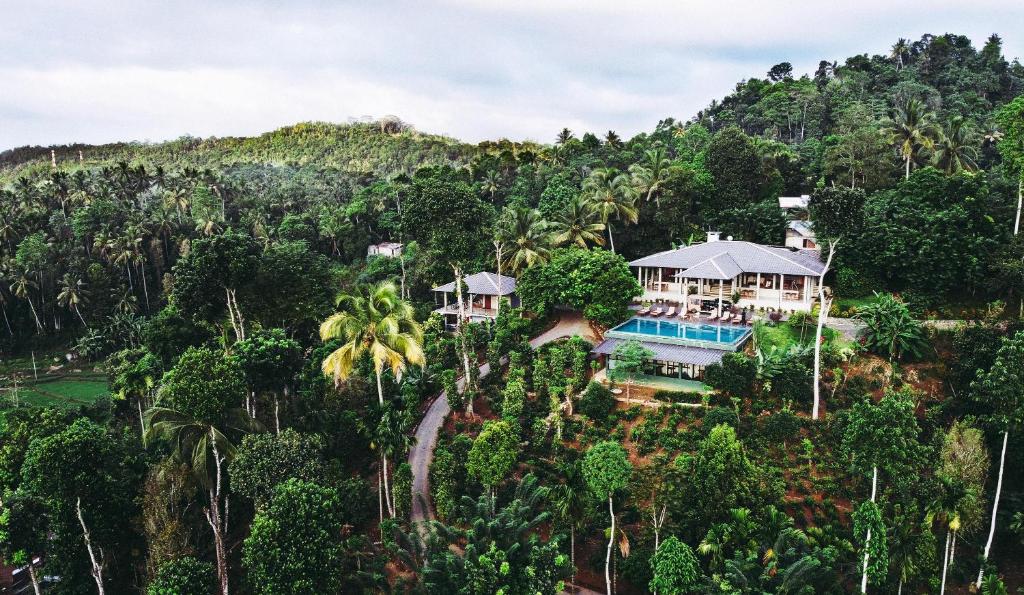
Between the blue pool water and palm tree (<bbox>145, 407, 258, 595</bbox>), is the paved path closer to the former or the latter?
the blue pool water

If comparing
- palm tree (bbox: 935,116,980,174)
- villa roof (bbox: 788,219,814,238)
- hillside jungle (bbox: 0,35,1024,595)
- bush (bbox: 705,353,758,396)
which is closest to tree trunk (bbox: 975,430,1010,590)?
hillside jungle (bbox: 0,35,1024,595)

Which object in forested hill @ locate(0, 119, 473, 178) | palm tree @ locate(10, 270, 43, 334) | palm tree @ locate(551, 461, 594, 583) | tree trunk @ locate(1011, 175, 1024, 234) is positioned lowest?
palm tree @ locate(551, 461, 594, 583)

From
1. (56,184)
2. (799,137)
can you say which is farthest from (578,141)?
(56,184)

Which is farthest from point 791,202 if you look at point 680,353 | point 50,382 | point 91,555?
point 50,382

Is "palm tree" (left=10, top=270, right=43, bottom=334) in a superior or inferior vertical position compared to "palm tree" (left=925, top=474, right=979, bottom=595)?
superior

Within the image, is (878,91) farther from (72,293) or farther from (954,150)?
(72,293)

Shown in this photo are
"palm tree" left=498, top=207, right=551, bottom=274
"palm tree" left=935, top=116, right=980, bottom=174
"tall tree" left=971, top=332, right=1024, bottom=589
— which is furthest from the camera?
"palm tree" left=935, top=116, right=980, bottom=174

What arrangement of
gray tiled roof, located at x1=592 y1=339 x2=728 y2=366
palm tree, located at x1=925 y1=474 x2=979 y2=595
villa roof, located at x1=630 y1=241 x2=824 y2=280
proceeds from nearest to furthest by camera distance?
palm tree, located at x1=925 y1=474 x2=979 y2=595 < gray tiled roof, located at x1=592 y1=339 x2=728 y2=366 < villa roof, located at x1=630 y1=241 x2=824 y2=280
